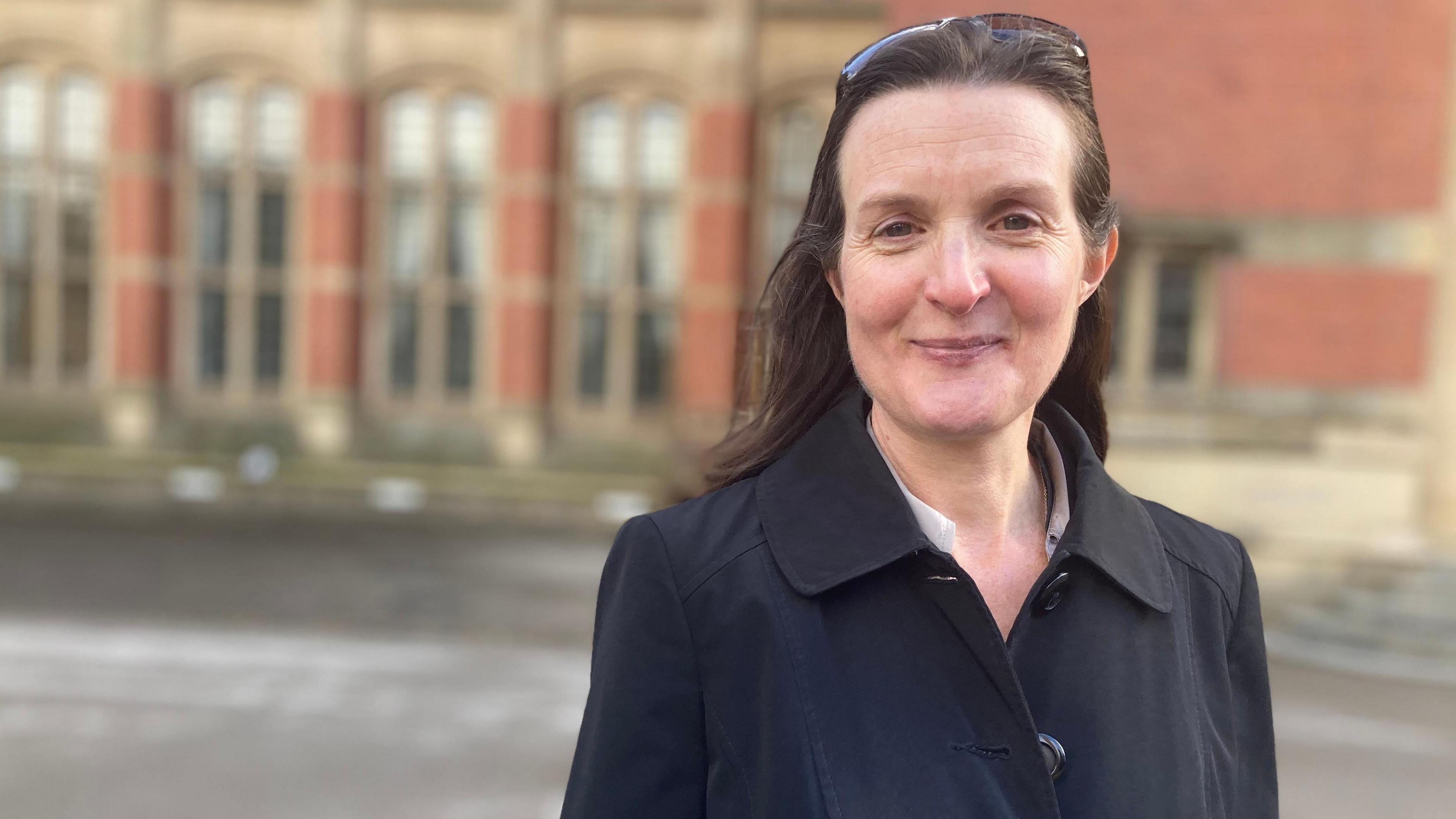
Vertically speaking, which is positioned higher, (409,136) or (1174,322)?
Result: (409,136)

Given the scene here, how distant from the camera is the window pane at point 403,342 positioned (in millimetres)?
18484

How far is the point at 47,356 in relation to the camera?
60.9ft

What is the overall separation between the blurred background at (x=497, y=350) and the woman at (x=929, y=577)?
387 cm

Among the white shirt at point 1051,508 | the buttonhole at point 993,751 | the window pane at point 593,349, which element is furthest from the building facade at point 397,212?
the buttonhole at point 993,751

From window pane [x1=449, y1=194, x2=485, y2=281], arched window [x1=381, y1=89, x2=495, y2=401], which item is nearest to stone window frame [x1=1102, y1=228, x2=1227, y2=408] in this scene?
arched window [x1=381, y1=89, x2=495, y2=401]

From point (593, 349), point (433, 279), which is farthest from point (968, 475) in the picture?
point (433, 279)

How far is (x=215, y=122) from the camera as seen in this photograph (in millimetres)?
18281

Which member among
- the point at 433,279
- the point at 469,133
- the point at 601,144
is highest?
the point at 469,133

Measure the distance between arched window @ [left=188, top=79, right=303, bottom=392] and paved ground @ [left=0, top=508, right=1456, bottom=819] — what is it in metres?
6.57

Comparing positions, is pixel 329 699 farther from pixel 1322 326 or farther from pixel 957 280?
A: pixel 1322 326

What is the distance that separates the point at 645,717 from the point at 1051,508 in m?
0.63

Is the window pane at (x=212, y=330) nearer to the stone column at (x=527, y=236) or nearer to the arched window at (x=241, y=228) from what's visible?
the arched window at (x=241, y=228)

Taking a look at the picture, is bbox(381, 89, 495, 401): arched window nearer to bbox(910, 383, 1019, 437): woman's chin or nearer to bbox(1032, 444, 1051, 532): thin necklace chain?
bbox(1032, 444, 1051, 532): thin necklace chain

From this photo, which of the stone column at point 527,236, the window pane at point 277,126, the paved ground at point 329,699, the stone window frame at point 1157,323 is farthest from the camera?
the window pane at point 277,126
